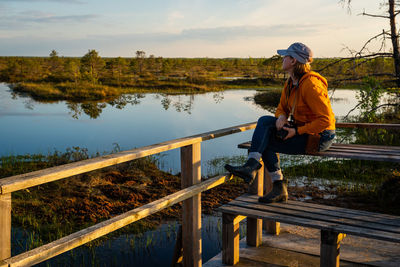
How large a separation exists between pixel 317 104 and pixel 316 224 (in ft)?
3.16

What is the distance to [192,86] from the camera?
129 feet

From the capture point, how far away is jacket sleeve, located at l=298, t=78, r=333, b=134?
3332mm

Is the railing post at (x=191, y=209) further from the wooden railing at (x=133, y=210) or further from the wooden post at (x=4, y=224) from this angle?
the wooden post at (x=4, y=224)

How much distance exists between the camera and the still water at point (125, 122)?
14695 millimetres

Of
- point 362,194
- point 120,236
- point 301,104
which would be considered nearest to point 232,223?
point 301,104

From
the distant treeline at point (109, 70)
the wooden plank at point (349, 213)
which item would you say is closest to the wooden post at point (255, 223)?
the wooden plank at point (349, 213)

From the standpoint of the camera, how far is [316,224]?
3.10 meters

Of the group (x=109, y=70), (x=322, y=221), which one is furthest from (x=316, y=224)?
(x=109, y=70)

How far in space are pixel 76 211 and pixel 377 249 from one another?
15.0ft

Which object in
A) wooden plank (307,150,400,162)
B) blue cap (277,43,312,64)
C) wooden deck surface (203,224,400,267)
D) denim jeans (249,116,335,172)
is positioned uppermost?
blue cap (277,43,312,64)

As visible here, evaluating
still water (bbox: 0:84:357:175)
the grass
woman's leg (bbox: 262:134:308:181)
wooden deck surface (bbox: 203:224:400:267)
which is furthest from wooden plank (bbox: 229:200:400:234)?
the grass

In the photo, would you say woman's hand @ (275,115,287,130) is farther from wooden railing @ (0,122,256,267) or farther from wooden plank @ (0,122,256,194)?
wooden plank @ (0,122,256,194)

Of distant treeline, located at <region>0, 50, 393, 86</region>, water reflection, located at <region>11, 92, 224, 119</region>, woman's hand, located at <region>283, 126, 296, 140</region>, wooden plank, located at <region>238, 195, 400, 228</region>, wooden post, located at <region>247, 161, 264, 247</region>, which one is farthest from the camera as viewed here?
→ distant treeline, located at <region>0, 50, 393, 86</region>

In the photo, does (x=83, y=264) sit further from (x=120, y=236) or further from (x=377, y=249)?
(x=377, y=249)
